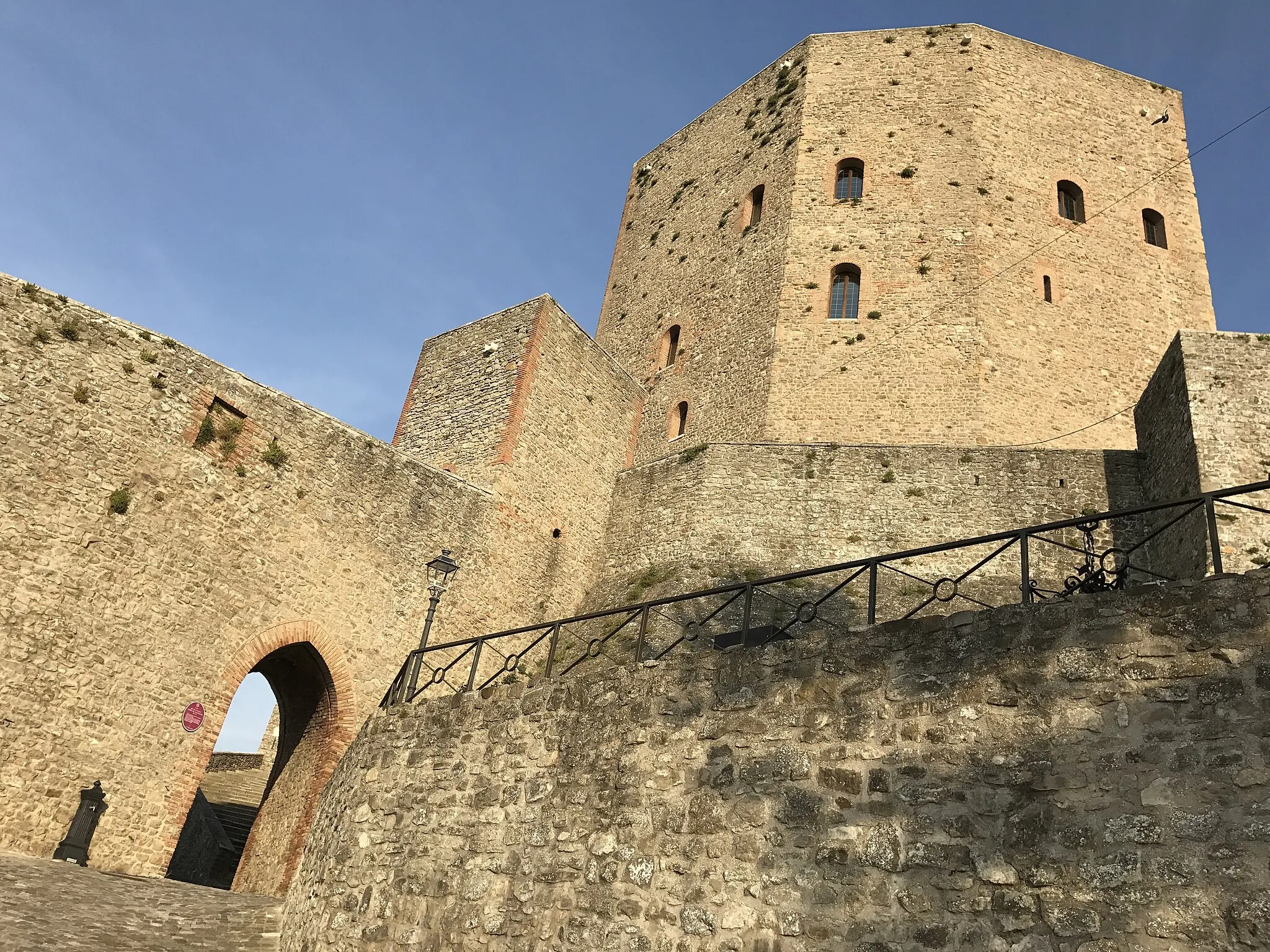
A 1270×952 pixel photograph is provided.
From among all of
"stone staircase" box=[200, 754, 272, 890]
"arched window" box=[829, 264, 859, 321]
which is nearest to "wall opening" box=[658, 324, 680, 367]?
"arched window" box=[829, 264, 859, 321]

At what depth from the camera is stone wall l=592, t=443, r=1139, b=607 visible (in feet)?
50.1

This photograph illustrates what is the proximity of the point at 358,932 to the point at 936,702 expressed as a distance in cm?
549

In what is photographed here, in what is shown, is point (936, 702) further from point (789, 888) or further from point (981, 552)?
point (981, 552)

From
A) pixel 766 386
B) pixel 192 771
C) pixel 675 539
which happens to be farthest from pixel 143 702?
pixel 766 386

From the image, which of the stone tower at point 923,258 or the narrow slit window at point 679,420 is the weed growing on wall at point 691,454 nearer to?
the stone tower at point 923,258

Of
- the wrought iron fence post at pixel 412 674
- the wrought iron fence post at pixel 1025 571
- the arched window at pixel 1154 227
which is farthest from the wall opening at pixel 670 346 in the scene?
the wrought iron fence post at pixel 1025 571

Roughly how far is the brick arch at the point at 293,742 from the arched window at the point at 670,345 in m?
12.0

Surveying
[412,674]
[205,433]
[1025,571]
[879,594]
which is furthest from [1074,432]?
[205,433]

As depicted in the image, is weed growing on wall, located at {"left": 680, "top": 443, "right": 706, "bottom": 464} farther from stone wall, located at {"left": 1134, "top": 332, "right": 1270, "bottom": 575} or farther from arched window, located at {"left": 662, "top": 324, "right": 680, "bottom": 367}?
stone wall, located at {"left": 1134, "top": 332, "right": 1270, "bottom": 575}

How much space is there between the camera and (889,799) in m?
6.21

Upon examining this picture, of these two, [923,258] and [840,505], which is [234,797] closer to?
[840,505]

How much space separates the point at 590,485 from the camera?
1922 centimetres

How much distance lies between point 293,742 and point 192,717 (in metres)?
2.40

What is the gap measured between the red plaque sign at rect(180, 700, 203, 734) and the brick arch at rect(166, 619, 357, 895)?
0.43 ft
